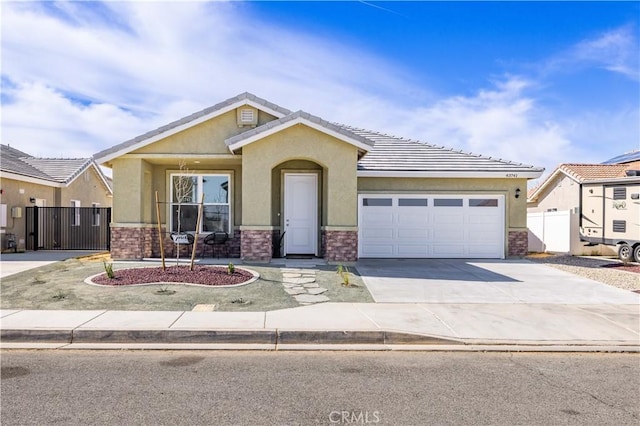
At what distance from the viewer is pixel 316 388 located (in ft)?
16.1

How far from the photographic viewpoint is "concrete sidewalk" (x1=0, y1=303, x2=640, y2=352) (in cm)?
656

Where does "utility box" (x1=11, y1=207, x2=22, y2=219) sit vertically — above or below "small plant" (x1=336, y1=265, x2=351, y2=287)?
above

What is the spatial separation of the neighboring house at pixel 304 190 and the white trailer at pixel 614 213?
2912 mm

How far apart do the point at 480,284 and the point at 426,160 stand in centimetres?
636

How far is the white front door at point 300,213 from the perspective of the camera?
14.6 meters

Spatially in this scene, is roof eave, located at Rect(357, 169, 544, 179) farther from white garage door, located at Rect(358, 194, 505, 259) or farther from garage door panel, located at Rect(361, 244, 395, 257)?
garage door panel, located at Rect(361, 244, 395, 257)

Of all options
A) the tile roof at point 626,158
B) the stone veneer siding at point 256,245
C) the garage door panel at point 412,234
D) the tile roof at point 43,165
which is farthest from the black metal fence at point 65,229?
the tile roof at point 626,158

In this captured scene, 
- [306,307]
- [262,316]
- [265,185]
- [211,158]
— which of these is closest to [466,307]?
[306,307]

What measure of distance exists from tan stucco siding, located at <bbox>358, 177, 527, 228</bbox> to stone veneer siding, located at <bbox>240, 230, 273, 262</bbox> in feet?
13.7

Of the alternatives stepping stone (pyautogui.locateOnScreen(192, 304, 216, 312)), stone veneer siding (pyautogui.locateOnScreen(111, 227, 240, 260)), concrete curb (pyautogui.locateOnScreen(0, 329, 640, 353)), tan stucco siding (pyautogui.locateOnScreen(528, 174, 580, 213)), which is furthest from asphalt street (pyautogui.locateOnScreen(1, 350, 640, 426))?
tan stucco siding (pyautogui.locateOnScreen(528, 174, 580, 213))

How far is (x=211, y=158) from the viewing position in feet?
45.6

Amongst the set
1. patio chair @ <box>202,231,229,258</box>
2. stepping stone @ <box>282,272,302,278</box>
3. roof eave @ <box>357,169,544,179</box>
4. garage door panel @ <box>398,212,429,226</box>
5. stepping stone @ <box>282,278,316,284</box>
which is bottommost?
stepping stone @ <box>282,278,316,284</box>

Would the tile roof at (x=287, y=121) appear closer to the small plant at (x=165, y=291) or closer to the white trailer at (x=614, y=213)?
the small plant at (x=165, y=291)

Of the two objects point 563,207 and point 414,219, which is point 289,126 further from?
point 563,207
